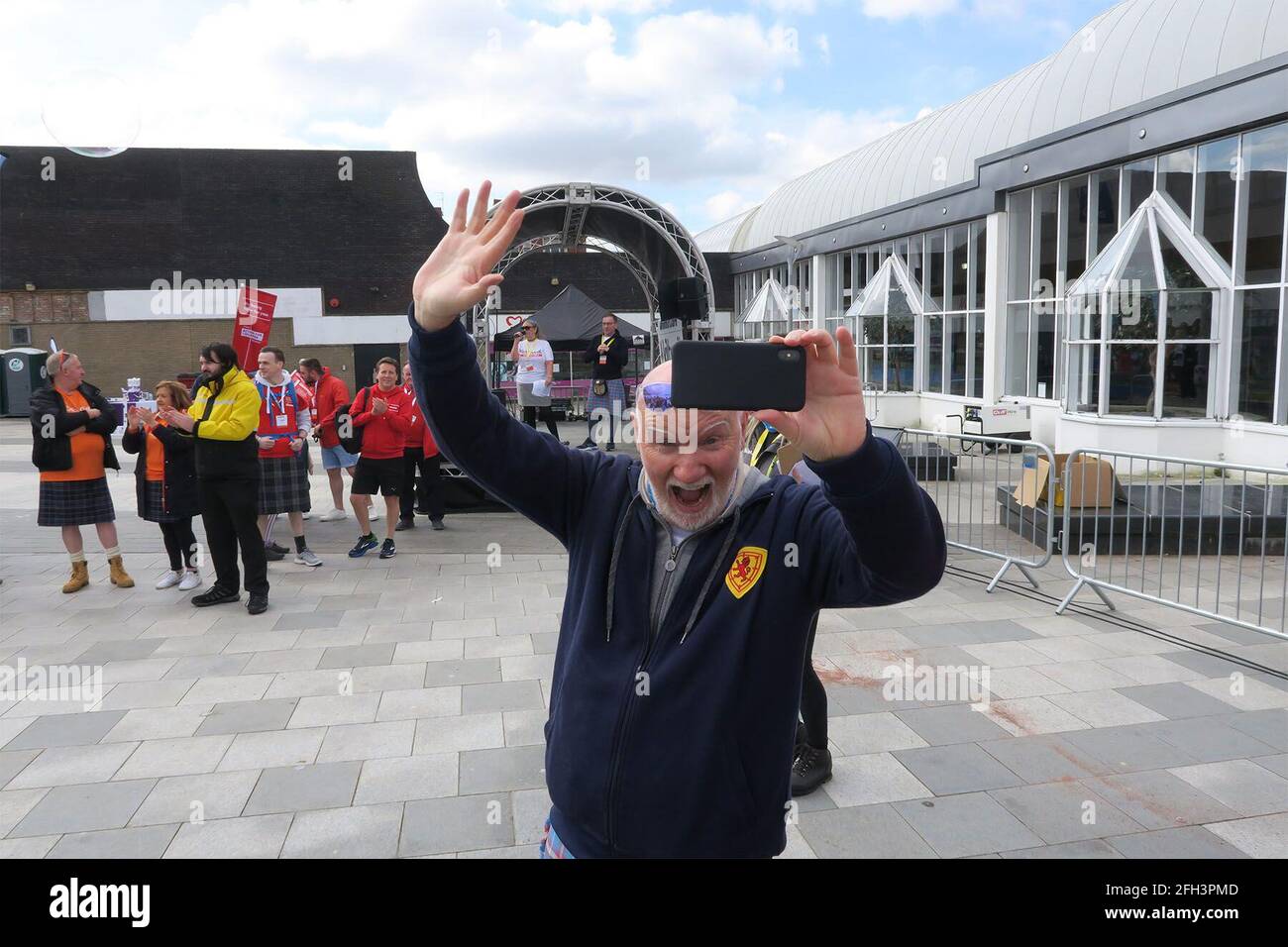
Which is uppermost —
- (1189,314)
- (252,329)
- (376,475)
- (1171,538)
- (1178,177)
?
(1178,177)

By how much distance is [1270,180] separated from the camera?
11.9 meters

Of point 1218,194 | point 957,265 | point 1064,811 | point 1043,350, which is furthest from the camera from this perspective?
point 957,265

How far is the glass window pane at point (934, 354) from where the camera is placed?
803 inches

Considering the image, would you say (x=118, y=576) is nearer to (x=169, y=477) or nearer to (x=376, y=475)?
(x=169, y=477)

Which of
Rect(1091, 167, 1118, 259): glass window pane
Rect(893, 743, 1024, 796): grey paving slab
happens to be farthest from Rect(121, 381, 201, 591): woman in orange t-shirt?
Rect(1091, 167, 1118, 259): glass window pane

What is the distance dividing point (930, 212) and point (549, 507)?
64.3 feet

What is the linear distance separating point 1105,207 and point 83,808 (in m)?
16.0

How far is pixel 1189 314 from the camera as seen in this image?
12.9 meters

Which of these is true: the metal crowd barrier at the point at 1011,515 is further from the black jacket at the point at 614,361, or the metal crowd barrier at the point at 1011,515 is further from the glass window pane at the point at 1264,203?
the black jacket at the point at 614,361

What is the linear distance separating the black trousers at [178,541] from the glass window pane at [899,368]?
1710cm

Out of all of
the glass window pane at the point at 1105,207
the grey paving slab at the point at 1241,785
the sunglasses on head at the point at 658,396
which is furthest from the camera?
the glass window pane at the point at 1105,207

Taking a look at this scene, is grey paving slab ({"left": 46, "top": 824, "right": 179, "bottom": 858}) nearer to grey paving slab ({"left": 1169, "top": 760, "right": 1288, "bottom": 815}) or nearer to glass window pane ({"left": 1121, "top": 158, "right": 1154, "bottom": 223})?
grey paving slab ({"left": 1169, "top": 760, "right": 1288, "bottom": 815})

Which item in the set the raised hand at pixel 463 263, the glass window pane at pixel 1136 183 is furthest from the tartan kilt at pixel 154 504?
the glass window pane at pixel 1136 183

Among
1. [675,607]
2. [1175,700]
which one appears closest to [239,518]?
[675,607]
